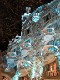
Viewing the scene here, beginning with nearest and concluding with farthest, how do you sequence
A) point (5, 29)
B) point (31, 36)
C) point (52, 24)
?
point (52, 24)
point (31, 36)
point (5, 29)

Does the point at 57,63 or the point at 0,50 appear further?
the point at 0,50

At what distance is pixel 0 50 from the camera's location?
25.8m

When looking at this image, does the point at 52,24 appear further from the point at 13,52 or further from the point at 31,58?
the point at 13,52

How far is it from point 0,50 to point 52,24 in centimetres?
635

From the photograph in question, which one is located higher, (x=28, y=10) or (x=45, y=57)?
(x=28, y=10)

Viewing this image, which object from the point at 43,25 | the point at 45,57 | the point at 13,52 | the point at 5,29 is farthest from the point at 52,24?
the point at 5,29

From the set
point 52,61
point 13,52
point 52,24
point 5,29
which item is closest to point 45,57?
point 52,61

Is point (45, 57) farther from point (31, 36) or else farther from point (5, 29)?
point (5, 29)

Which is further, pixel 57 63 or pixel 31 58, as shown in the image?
pixel 31 58

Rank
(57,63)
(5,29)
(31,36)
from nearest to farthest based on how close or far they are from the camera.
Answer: (57,63), (31,36), (5,29)

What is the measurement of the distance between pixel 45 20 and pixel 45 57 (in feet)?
11.0

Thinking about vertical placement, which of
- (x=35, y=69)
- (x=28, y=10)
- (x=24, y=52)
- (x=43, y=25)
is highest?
(x=28, y=10)

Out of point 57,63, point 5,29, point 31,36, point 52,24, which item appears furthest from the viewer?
point 5,29

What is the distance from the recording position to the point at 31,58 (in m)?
20.8
